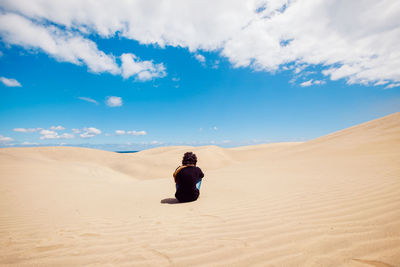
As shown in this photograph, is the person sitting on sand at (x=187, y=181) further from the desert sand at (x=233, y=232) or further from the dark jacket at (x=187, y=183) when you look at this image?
the desert sand at (x=233, y=232)

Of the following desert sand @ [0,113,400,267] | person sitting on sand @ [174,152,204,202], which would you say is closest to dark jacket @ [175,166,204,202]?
person sitting on sand @ [174,152,204,202]

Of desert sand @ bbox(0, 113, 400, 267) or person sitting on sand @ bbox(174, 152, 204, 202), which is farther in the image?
person sitting on sand @ bbox(174, 152, 204, 202)

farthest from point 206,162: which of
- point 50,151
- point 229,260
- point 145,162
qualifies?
point 50,151

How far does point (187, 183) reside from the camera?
438 centimetres

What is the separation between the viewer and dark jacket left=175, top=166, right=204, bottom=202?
4.34 meters

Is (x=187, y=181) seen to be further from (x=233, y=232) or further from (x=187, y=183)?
(x=233, y=232)

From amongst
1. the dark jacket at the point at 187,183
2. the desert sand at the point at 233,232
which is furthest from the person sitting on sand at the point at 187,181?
the desert sand at the point at 233,232

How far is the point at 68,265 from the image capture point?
1.87m

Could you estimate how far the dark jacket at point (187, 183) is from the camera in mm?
4336

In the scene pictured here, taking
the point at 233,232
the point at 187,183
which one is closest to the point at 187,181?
the point at 187,183

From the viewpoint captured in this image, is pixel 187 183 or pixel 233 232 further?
pixel 187 183

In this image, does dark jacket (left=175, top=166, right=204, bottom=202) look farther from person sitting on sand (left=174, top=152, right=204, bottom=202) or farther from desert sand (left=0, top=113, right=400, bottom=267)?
desert sand (left=0, top=113, right=400, bottom=267)

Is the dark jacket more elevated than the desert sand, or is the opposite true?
the dark jacket

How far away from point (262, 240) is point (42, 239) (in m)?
3.08
